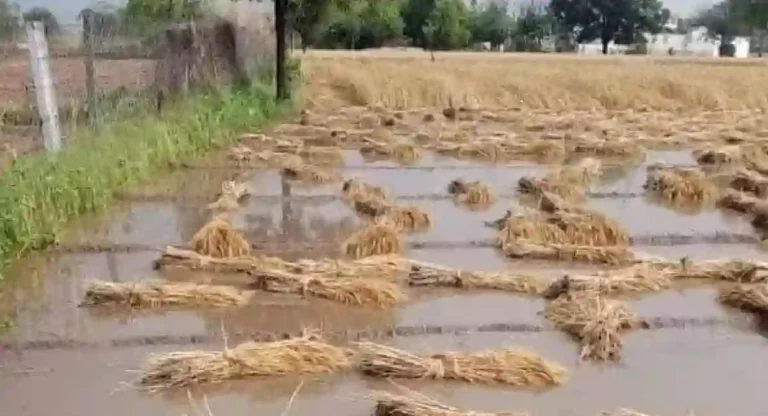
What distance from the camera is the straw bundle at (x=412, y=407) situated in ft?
10.7

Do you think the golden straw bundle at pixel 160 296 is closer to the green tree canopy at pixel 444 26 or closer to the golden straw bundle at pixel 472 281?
the golden straw bundle at pixel 472 281

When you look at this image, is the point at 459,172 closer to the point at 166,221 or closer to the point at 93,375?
the point at 166,221

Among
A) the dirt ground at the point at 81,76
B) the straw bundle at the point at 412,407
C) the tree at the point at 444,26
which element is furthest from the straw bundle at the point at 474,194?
the tree at the point at 444,26

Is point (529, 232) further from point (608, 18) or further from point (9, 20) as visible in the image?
point (608, 18)

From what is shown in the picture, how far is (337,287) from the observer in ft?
15.6

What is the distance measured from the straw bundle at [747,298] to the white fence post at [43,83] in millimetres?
4879

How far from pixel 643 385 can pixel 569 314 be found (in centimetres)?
76

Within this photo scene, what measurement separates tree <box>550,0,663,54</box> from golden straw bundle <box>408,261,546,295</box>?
46.1 m

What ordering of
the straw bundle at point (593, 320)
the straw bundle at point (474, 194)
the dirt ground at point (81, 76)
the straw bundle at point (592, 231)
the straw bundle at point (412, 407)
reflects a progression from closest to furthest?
the straw bundle at point (412, 407), the straw bundle at point (593, 320), the straw bundle at point (592, 231), the straw bundle at point (474, 194), the dirt ground at point (81, 76)

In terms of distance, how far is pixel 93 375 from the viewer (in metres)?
3.81

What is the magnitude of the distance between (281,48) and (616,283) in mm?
9659

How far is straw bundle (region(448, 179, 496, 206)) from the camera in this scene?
24.8ft

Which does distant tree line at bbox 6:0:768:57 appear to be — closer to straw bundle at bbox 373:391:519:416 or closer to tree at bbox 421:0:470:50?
tree at bbox 421:0:470:50

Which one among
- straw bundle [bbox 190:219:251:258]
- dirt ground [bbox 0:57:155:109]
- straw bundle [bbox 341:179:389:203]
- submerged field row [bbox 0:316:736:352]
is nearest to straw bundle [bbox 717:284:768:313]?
submerged field row [bbox 0:316:736:352]
